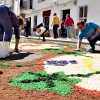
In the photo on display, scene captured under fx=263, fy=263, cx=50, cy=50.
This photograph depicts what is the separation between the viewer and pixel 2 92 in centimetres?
373

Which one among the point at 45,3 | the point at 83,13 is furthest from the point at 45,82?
the point at 45,3

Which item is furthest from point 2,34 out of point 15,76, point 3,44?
point 15,76

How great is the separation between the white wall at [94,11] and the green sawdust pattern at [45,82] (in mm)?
15476

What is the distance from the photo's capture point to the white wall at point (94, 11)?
65.0ft

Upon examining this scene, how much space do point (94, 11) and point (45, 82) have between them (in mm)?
16735

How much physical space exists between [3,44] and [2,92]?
3933mm

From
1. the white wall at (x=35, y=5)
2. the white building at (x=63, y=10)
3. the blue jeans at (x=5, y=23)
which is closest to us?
the blue jeans at (x=5, y=23)

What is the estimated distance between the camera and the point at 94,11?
66.3ft

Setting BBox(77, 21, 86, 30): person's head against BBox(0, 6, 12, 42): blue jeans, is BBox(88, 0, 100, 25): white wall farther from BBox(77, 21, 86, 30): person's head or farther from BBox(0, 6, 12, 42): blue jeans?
BBox(0, 6, 12, 42): blue jeans

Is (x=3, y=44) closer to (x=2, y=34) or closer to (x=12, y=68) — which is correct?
(x=2, y=34)

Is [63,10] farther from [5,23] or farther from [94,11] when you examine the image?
[5,23]

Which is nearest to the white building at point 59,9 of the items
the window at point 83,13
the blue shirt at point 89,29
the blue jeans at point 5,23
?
the window at point 83,13

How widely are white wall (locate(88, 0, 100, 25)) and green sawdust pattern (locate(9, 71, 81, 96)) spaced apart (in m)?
15.5

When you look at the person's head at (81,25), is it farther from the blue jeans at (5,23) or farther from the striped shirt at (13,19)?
the blue jeans at (5,23)
